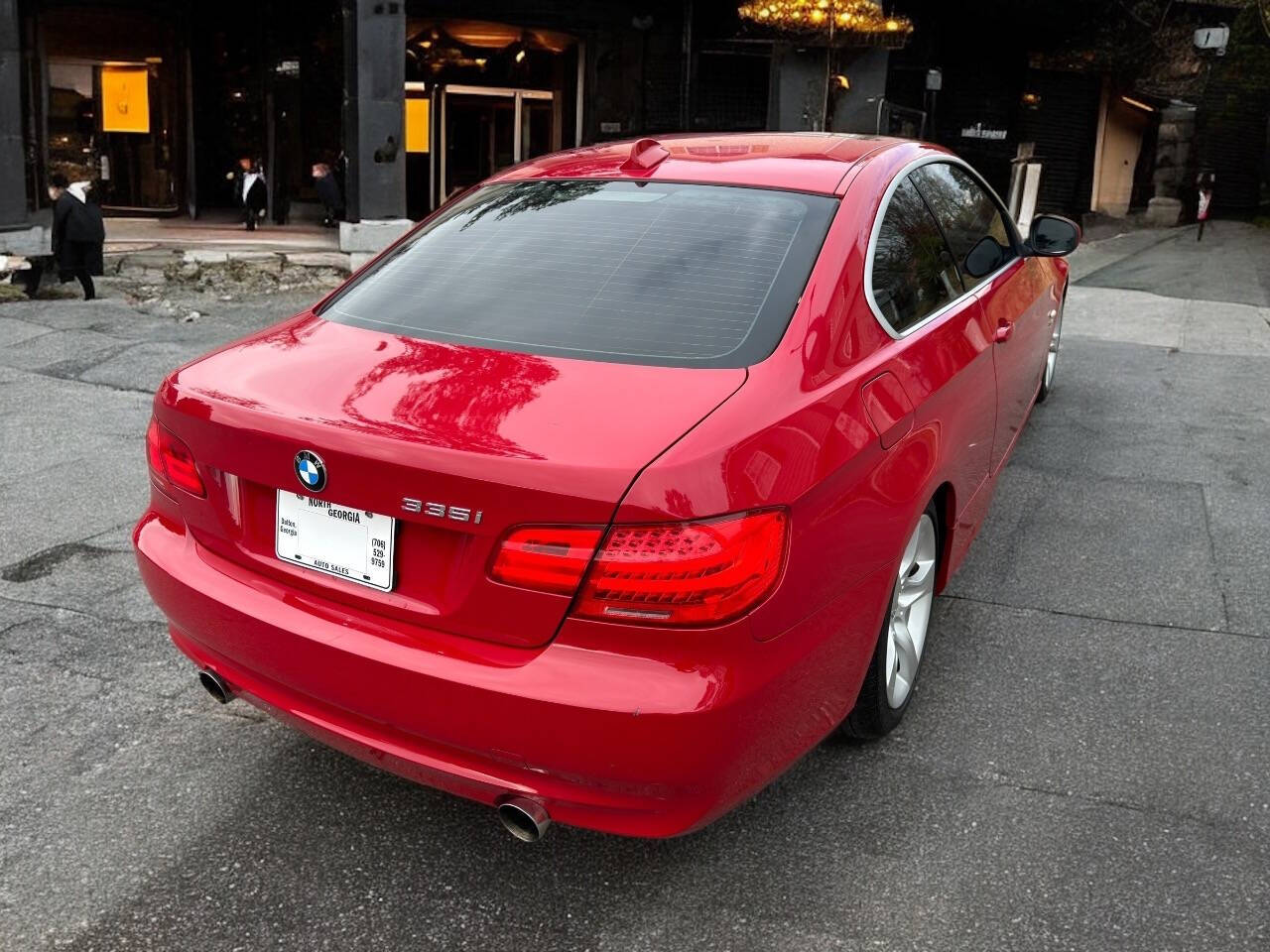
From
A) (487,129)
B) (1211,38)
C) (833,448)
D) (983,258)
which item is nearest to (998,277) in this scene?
(983,258)

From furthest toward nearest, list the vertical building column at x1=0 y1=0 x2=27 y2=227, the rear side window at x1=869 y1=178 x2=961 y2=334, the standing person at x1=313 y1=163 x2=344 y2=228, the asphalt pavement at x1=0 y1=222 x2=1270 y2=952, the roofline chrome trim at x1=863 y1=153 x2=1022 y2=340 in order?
1. the standing person at x1=313 y1=163 x2=344 y2=228
2. the vertical building column at x1=0 y1=0 x2=27 y2=227
3. the rear side window at x1=869 y1=178 x2=961 y2=334
4. the roofline chrome trim at x1=863 y1=153 x2=1022 y2=340
5. the asphalt pavement at x1=0 y1=222 x2=1270 y2=952

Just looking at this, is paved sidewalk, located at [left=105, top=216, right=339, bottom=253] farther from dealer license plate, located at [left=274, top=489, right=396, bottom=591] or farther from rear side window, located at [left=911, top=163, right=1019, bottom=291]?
dealer license plate, located at [left=274, top=489, right=396, bottom=591]

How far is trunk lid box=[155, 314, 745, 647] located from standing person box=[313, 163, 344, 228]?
15.8 metres

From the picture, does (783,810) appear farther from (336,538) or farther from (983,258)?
(983,258)

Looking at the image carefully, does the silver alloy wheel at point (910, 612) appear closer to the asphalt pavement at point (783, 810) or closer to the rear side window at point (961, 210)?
the asphalt pavement at point (783, 810)

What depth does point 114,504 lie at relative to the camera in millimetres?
5668

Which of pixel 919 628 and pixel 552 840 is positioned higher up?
pixel 919 628

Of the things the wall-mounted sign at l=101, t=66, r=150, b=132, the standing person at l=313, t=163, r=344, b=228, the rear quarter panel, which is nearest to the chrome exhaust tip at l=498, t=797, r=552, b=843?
the rear quarter panel

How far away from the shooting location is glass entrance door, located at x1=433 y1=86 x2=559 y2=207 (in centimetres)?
1972

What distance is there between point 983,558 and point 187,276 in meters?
10.8

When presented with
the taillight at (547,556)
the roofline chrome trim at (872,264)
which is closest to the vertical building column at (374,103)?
the roofline chrome trim at (872,264)

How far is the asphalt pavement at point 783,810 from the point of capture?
2.72m

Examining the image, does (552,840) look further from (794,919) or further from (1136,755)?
(1136,755)

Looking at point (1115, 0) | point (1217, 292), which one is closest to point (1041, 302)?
point (1217, 292)
